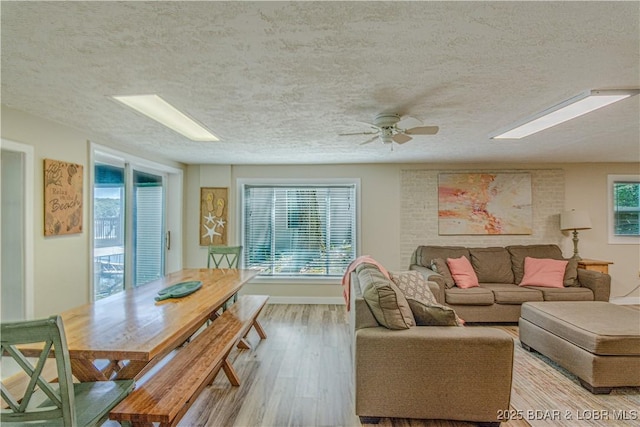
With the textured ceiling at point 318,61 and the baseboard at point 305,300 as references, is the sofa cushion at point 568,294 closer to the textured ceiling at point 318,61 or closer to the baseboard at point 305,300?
Answer: the textured ceiling at point 318,61

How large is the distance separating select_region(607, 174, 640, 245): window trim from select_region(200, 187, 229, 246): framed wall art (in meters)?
6.08

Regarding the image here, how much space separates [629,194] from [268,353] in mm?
6012

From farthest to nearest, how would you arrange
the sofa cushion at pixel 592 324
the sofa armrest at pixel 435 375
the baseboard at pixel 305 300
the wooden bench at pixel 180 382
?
the baseboard at pixel 305 300, the sofa cushion at pixel 592 324, the sofa armrest at pixel 435 375, the wooden bench at pixel 180 382

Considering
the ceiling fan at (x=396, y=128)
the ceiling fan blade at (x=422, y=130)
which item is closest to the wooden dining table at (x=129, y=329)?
the ceiling fan at (x=396, y=128)

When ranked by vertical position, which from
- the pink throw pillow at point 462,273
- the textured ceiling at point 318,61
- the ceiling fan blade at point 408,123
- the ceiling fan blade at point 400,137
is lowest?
the pink throw pillow at point 462,273

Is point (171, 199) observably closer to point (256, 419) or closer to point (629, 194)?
point (256, 419)

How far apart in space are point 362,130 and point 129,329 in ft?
8.13

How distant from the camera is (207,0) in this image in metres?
1.25

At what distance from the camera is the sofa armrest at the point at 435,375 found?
2104 millimetres

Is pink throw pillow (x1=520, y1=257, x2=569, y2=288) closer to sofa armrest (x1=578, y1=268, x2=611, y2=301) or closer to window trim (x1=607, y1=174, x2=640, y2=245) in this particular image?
sofa armrest (x1=578, y1=268, x2=611, y2=301)

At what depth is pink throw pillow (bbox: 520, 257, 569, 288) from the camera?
13.9 ft

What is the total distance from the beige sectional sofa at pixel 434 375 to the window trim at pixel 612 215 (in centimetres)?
454

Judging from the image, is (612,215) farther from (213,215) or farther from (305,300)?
(213,215)

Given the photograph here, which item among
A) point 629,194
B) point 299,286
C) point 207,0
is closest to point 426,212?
point 299,286
